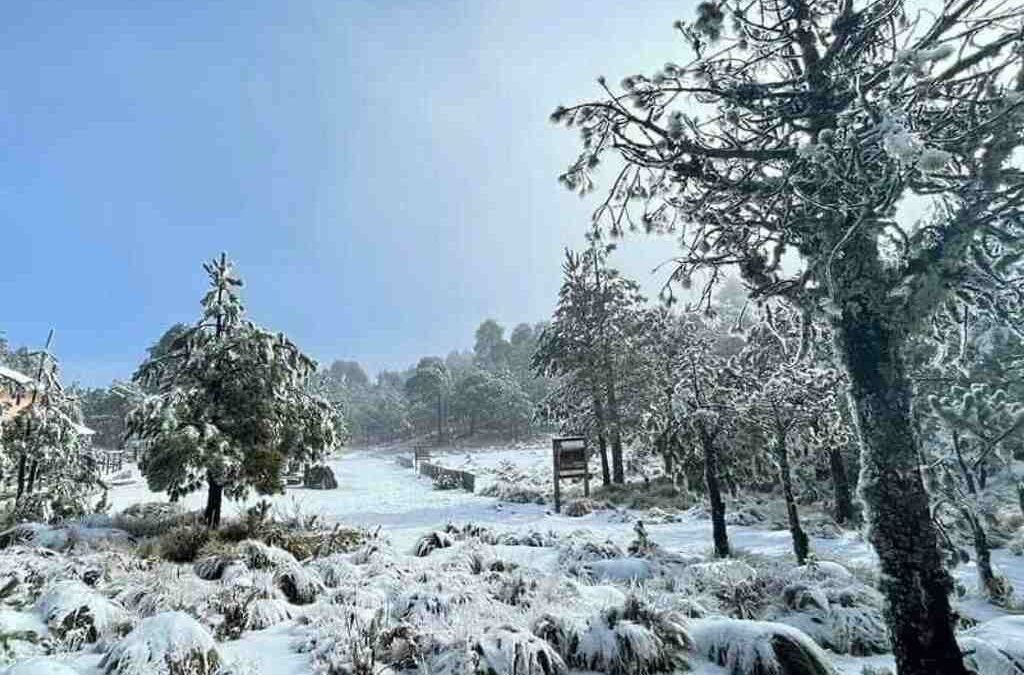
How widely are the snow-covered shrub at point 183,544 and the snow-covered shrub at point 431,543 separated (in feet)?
12.3

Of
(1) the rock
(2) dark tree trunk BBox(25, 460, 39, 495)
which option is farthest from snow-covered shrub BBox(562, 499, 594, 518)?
(2) dark tree trunk BBox(25, 460, 39, 495)

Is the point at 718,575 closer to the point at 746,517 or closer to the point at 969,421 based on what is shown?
the point at 969,421

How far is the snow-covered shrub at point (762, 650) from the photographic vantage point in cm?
474

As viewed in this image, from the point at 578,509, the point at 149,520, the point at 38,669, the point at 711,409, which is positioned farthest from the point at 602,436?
the point at 38,669

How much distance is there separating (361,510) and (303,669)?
14406 mm

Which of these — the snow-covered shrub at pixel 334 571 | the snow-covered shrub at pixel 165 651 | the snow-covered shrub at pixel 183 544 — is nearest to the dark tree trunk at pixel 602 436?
the snow-covered shrub at pixel 334 571

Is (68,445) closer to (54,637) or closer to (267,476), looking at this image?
(267,476)

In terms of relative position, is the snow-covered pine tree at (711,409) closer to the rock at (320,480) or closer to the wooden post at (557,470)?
the wooden post at (557,470)

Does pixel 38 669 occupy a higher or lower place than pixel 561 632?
higher

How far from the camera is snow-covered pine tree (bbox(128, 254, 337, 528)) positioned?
33.7ft

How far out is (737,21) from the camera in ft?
16.7

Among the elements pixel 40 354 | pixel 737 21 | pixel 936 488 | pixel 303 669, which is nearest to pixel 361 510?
pixel 40 354

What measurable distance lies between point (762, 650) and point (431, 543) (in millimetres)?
6917

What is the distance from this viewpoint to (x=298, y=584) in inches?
275
